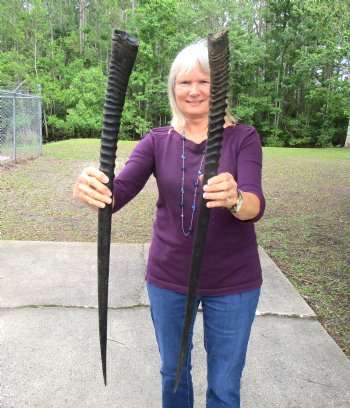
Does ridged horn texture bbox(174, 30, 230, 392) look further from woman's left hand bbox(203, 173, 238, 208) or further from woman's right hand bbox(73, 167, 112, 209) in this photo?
woman's right hand bbox(73, 167, 112, 209)

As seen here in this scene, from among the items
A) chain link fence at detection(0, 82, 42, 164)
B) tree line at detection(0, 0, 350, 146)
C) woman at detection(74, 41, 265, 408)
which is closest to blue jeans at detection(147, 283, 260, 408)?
woman at detection(74, 41, 265, 408)

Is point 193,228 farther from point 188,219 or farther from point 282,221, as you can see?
point 282,221

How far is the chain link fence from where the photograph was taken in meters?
12.2

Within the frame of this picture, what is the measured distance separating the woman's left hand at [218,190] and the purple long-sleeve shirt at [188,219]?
0.40 metres

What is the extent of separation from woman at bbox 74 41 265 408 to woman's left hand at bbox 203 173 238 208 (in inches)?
12.0

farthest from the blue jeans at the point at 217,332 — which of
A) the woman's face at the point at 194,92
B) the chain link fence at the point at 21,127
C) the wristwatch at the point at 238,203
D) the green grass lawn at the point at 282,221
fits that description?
the chain link fence at the point at 21,127

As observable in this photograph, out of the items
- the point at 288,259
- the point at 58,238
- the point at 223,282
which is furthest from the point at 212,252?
the point at 58,238

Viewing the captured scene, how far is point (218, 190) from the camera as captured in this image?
126cm

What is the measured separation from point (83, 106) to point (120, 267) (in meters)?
23.8

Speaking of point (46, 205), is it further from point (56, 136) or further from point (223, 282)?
point (56, 136)

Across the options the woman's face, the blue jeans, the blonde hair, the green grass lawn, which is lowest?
the green grass lawn

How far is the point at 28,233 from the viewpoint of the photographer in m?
5.98

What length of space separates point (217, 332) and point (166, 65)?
26.2 m

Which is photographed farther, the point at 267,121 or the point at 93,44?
the point at 93,44
